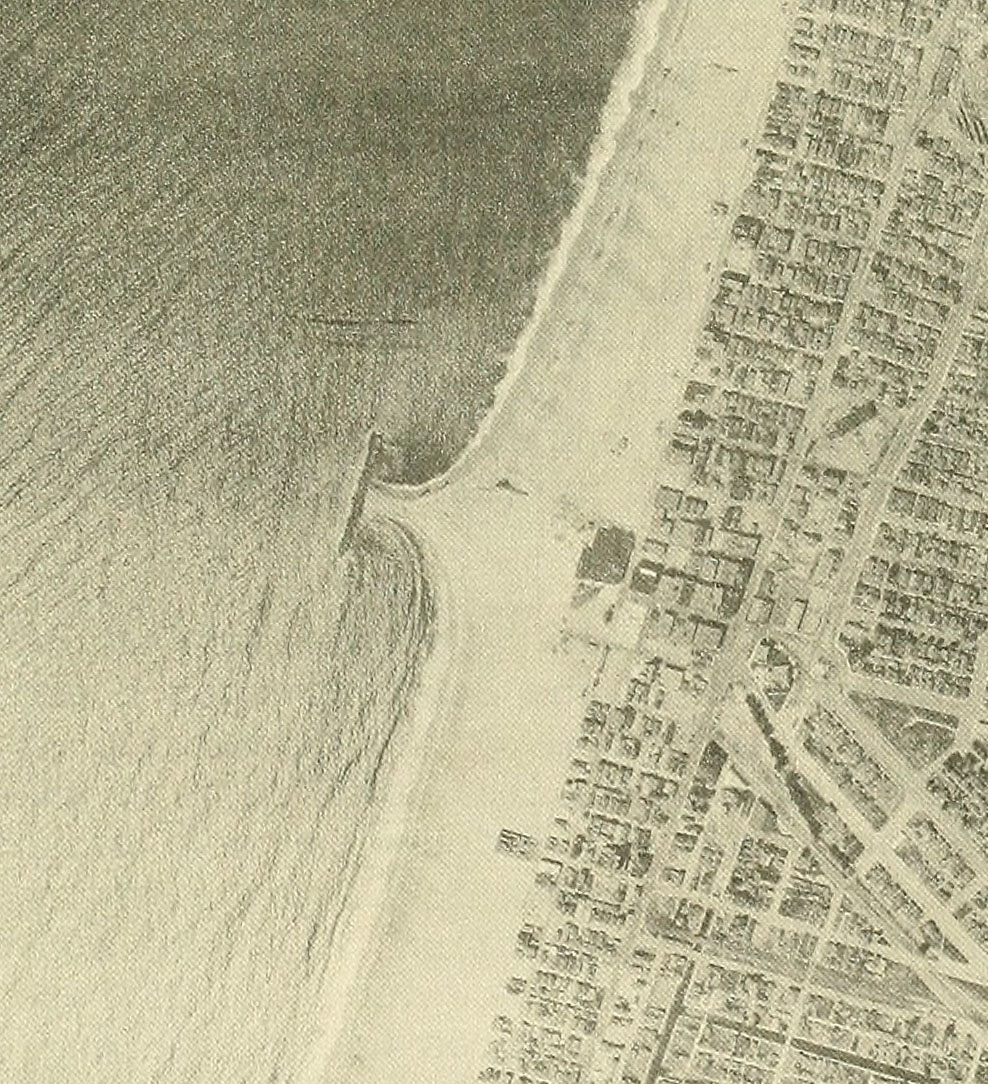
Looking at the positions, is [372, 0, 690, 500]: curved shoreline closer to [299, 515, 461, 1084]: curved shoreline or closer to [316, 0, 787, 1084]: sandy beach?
[316, 0, 787, 1084]: sandy beach

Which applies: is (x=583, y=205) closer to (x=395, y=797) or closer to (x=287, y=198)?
(x=287, y=198)

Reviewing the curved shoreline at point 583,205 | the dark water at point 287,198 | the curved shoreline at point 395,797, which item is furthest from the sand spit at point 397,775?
the dark water at point 287,198

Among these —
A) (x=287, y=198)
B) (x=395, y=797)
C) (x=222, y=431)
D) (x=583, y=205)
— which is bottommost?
(x=395, y=797)

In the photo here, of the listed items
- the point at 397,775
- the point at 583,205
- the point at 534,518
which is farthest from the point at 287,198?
the point at 397,775

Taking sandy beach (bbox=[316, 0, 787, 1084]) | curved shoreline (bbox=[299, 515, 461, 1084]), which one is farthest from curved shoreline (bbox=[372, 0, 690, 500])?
curved shoreline (bbox=[299, 515, 461, 1084])

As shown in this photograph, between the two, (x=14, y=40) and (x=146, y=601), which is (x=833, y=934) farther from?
(x=14, y=40)

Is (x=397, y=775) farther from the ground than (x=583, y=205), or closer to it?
closer to it

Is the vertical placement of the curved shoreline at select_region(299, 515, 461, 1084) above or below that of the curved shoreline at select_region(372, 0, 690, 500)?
below
